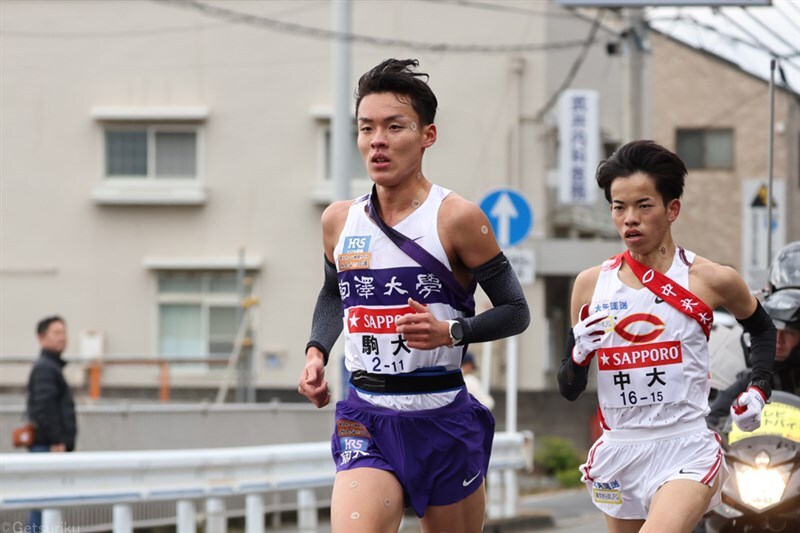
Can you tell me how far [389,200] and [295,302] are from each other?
21.3 metres

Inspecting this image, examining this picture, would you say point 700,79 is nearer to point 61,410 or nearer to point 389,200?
point 61,410

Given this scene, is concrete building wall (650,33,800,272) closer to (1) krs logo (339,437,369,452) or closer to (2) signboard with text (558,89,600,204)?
(2) signboard with text (558,89,600,204)

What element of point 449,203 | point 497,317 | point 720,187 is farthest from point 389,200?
point 720,187

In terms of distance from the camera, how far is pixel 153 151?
2689cm

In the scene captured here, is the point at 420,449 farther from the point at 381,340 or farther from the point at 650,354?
the point at 650,354

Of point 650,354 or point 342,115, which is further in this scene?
point 342,115

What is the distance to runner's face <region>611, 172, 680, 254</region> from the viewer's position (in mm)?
5871

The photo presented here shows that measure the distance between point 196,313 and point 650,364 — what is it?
21.7 metres

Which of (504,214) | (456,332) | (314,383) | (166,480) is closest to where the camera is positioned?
(456,332)

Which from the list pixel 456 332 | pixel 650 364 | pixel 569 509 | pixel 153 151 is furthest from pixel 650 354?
pixel 153 151

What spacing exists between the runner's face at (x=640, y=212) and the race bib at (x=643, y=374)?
43cm

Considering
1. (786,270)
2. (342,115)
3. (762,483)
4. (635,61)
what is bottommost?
(762,483)

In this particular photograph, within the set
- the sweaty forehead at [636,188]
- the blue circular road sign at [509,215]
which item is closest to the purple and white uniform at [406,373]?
the sweaty forehead at [636,188]

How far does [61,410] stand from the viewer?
39.9 ft
